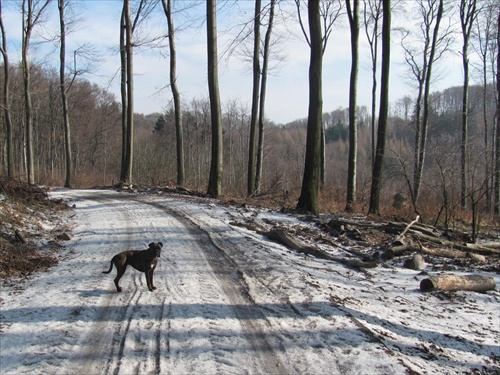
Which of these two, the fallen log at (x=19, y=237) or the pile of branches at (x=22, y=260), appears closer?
the pile of branches at (x=22, y=260)

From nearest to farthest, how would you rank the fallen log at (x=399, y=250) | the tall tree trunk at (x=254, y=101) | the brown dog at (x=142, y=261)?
the brown dog at (x=142, y=261), the fallen log at (x=399, y=250), the tall tree trunk at (x=254, y=101)

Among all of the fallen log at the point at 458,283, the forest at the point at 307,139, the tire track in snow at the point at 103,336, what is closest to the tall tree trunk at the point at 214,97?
the forest at the point at 307,139

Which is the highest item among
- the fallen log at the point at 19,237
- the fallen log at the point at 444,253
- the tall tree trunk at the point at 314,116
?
the tall tree trunk at the point at 314,116

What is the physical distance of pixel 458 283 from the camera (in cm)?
652

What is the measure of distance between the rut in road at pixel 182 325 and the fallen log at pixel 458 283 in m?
3.17

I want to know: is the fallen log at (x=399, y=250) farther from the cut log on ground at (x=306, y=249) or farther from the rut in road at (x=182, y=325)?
the rut in road at (x=182, y=325)

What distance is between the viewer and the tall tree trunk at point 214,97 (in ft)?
49.2

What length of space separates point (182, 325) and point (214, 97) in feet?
39.8

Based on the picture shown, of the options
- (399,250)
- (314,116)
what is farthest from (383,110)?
(399,250)

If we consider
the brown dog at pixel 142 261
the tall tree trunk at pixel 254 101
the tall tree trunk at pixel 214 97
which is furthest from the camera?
the tall tree trunk at pixel 254 101

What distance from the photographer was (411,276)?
280 inches

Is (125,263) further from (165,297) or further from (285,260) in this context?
(285,260)

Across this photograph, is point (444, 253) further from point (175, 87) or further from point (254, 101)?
point (175, 87)

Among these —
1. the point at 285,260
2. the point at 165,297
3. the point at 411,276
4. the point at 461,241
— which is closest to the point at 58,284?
the point at 165,297
